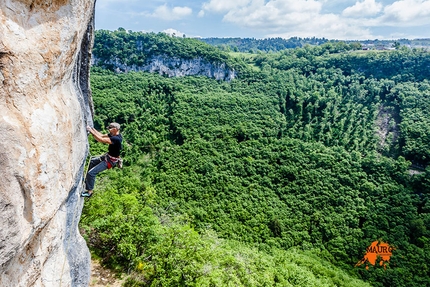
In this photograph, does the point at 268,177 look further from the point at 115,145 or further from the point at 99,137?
the point at 99,137

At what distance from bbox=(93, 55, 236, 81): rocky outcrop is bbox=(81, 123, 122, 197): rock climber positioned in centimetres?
8375

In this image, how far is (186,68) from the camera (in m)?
92.1

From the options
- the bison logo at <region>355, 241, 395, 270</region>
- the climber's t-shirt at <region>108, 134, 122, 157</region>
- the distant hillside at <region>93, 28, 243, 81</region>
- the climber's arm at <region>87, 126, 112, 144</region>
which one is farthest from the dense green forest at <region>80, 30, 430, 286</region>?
the climber's arm at <region>87, 126, 112, 144</region>

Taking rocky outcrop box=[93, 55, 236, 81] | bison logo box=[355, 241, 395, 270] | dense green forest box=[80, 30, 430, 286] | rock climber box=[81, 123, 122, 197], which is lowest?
bison logo box=[355, 241, 395, 270]

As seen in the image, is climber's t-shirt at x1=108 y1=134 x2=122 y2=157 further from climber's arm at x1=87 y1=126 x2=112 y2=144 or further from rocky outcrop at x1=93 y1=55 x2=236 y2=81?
rocky outcrop at x1=93 y1=55 x2=236 y2=81

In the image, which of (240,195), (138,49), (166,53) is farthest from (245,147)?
(138,49)

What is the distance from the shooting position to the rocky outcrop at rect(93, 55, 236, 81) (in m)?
90.1

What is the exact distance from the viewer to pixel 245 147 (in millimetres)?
58938

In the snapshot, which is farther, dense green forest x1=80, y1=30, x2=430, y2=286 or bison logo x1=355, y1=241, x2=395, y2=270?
bison logo x1=355, y1=241, x2=395, y2=270

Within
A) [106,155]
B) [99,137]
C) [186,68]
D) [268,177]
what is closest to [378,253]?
[268,177]

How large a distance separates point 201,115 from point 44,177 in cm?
6274

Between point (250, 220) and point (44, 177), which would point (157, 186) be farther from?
point (44, 177)

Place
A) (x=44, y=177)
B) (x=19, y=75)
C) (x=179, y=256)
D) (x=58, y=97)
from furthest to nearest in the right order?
(x=179, y=256), (x=58, y=97), (x=44, y=177), (x=19, y=75)

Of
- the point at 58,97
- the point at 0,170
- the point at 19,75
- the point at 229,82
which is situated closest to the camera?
the point at 0,170
